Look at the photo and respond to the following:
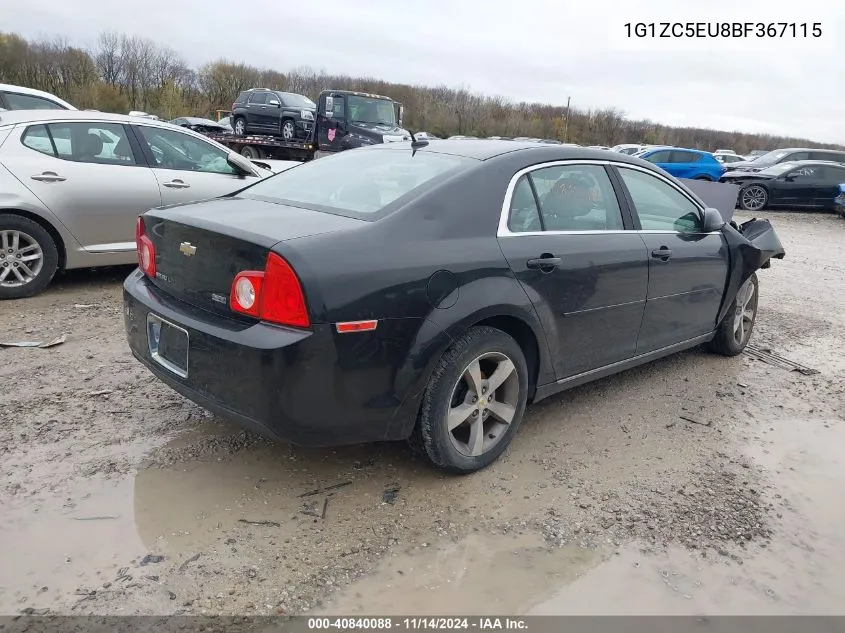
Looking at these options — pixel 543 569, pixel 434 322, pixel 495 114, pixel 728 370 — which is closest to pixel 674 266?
pixel 728 370

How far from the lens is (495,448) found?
3336mm

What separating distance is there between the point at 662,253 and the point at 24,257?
5012 millimetres

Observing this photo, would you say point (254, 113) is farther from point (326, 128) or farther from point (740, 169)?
point (740, 169)

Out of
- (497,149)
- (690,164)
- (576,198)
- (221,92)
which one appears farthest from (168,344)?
(221,92)

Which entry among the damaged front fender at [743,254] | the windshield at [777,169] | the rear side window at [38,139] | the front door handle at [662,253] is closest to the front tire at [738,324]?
the damaged front fender at [743,254]

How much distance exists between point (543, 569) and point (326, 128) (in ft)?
49.1

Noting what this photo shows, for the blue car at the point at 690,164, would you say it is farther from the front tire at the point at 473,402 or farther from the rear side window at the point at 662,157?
the front tire at the point at 473,402

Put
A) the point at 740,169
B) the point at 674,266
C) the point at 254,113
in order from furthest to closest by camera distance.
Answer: the point at 254,113
the point at 740,169
the point at 674,266

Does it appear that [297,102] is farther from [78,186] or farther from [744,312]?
[744,312]

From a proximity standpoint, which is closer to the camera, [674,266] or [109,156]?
[674,266]

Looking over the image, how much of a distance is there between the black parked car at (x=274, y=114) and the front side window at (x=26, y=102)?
360 inches

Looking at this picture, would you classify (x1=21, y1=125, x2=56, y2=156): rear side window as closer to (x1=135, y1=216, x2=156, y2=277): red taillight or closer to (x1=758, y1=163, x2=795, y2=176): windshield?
(x1=135, y1=216, x2=156, y2=277): red taillight

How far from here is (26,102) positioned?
9641 mm

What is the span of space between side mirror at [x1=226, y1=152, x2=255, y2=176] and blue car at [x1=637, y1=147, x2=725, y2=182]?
16.0 meters
